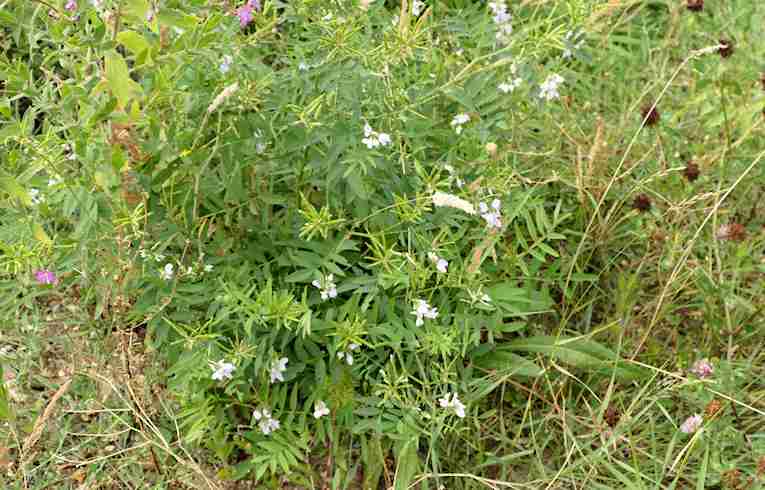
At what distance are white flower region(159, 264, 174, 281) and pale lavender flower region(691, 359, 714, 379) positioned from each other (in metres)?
1.31

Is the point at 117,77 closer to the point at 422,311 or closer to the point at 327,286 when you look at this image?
the point at 327,286

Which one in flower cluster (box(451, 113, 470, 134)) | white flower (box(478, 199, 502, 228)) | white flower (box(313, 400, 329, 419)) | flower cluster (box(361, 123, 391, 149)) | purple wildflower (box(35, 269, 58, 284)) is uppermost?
flower cluster (box(361, 123, 391, 149))

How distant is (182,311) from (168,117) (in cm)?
46

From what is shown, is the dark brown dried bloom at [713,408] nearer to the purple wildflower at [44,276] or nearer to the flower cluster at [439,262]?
the flower cluster at [439,262]

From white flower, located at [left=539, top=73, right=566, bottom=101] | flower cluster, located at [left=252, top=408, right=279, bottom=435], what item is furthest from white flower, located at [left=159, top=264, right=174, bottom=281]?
white flower, located at [left=539, top=73, right=566, bottom=101]

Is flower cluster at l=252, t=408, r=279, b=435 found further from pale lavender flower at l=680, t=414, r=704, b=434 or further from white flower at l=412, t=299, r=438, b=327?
pale lavender flower at l=680, t=414, r=704, b=434

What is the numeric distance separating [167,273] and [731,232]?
1479 mm

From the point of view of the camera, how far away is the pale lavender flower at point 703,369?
2281mm

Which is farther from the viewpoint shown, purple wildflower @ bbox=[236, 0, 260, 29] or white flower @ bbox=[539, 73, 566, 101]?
white flower @ bbox=[539, 73, 566, 101]

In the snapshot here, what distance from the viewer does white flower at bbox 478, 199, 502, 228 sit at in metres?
2.21

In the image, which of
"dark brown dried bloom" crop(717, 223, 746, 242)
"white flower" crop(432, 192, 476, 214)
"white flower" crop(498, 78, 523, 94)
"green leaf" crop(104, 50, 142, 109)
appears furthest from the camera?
"dark brown dried bloom" crop(717, 223, 746, 242)

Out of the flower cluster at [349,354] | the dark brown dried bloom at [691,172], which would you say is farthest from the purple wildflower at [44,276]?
the dark brown dried bloom at [691,172]

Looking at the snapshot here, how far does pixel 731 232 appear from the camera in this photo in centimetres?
247

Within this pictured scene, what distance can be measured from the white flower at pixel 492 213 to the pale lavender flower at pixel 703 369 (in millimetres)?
615
